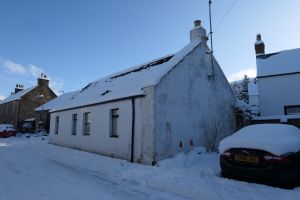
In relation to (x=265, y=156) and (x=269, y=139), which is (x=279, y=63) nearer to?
(x=269, y=139)

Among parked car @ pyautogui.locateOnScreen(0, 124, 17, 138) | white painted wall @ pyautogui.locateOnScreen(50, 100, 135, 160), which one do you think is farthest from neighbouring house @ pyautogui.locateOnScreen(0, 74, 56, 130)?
white painted wall @ pyautogui.locateOnScreen(50, 100, 135, 160)

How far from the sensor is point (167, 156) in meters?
10.8

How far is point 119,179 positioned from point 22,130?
3835 cm

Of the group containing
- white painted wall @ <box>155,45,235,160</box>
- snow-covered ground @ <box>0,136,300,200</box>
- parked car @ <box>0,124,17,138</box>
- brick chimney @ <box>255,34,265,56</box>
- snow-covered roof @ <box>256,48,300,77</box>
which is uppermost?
brick chimney @ <box>255,34,265,56</box>

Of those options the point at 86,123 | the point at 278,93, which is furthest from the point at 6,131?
Answer: the point at 278,93

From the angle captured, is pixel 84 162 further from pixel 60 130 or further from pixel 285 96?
pixel 285 96

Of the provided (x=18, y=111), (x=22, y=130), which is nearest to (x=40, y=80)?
(x=18, y=111)

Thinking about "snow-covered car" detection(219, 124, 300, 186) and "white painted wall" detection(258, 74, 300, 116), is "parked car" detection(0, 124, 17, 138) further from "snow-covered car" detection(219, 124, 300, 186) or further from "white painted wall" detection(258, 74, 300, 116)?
"snow-covered car" detection(219, 124, 300, 186)

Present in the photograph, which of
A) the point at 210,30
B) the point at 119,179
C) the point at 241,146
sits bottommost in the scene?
the point at 119,179

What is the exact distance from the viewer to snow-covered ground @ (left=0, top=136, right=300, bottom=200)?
19.7 feet

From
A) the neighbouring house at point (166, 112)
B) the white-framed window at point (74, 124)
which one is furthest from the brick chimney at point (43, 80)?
the neighbouring house at point (166, 112)

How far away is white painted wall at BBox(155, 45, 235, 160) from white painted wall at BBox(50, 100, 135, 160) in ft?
4.72

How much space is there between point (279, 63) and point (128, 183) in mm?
17084

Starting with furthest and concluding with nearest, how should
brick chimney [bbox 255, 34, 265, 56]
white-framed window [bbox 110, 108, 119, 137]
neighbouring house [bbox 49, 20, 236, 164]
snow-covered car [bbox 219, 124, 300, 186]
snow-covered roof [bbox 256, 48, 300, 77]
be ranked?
1. brick chimney [bbox 255, 34, 265, 56]
2. snow-covered roof [bbox 256, 48, 300, 77]
3. white-framed window [bbox 110, 108, 119, 137]
4. neighbouring house [bbox 49, 20, 236, 164]
5. snow-covered car [bbox 219, 124, 300, 186]
